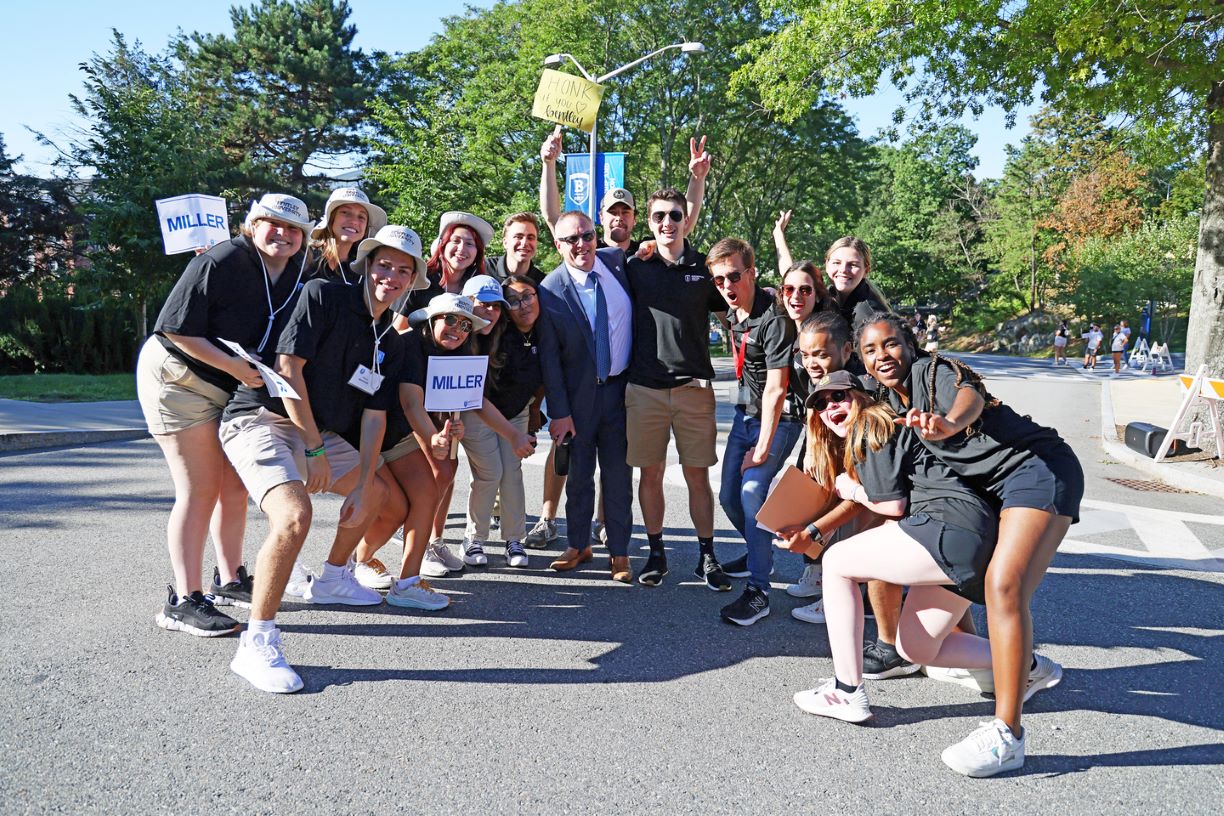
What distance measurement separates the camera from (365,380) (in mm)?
4125

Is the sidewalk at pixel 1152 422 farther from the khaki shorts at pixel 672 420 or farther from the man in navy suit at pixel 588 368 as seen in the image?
the man in navy suit at pixel 588 368

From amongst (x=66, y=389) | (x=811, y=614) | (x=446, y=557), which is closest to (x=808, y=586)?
(x=811, y=614)

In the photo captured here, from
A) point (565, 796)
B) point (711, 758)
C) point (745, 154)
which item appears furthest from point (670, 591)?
point (745, 154)

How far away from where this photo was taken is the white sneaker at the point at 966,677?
3.69 metres

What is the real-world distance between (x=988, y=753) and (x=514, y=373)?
136 inches

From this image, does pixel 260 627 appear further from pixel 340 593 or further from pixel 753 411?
pixel 753 411

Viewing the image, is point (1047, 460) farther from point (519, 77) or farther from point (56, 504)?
point (519, 77)

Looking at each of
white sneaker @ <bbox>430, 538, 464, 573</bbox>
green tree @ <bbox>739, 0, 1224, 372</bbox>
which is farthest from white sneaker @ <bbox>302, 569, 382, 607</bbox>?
green tree @ <bbox>739, 0, 1224, 372</bbox>

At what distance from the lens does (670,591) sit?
16.6 ft

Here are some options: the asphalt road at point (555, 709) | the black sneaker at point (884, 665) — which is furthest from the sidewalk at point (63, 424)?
the black sneaker at point (884, 665)

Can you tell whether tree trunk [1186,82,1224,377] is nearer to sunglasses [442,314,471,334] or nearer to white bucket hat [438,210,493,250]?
white bucket hat [438,210,493,250]

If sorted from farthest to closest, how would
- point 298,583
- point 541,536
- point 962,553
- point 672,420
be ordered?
1. point 541,536
2. point 672,420
3. point 298,583
4. point 962,553

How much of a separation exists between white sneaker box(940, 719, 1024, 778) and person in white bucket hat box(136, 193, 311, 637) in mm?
3247

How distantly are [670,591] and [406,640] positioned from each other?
1.61 meters
